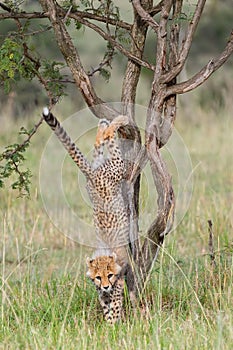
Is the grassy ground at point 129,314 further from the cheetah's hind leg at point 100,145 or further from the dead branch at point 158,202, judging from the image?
Result: the cheetah's hind leg at point 100,145

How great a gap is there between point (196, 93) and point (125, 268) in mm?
14277

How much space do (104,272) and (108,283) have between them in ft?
0.20

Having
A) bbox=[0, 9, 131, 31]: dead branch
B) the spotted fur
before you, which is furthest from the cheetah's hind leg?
bbox=[0, 9, 131, 31]: dead branch

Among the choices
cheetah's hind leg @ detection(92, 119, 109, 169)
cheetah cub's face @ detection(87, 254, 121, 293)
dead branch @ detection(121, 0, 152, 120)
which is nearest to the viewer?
cheetah cub's face @ detection(87, 254, 121, 293)

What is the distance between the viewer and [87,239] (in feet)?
17.5

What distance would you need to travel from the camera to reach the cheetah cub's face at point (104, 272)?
4152mm

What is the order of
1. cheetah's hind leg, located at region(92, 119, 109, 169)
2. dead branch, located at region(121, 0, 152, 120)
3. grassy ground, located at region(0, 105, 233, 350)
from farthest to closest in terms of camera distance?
dead branch, located at region(121, 0, 152, 120) < cheetah's hind leg, located at region(92, 119, 109, 169) < grassy ground, located at region(0, 105, 233, 350)

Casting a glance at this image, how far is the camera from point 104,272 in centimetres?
414

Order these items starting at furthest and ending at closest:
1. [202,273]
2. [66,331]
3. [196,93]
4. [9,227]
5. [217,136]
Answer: [196,93]
[217,136]
[9,227]
[202,273]
[66,331]

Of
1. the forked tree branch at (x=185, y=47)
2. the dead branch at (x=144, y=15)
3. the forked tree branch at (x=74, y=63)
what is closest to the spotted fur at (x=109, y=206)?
the forked tree branch at (x=74, y=63)

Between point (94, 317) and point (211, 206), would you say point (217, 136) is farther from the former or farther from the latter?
point (94, 317)

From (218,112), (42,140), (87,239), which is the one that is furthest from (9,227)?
(218,112)

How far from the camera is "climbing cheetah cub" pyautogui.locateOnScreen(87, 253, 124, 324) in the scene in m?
4.16

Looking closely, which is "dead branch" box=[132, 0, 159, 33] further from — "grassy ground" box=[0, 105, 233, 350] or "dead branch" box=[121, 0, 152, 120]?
"grassy ground" box=[0, 105, 233, 350]
